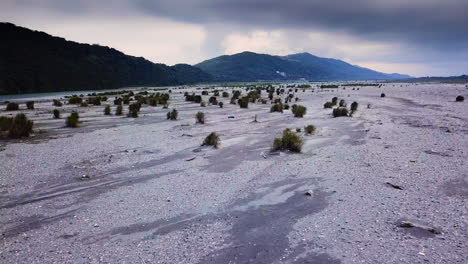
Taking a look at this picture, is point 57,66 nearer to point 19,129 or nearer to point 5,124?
point 5,124

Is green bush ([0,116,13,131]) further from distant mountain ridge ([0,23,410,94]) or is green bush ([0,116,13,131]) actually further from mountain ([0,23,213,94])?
distant mountain ridge ([0,23,410,94])

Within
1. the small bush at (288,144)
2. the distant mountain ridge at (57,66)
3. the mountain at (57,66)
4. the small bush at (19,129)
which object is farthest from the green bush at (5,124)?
the distant mountain ridge at (57,66)

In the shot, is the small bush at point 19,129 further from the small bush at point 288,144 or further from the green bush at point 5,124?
Answer: the small bush at point 288,144

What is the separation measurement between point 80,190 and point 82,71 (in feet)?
293

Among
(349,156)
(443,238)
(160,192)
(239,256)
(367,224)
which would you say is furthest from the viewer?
(349,156)

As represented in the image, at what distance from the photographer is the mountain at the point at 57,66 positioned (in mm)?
71438

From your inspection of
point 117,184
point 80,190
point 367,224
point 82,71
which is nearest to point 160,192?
point 117,184

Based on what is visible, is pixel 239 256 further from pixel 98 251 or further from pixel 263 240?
pixel 98 251

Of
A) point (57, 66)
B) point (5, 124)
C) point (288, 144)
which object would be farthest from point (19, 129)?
point (57, 66)

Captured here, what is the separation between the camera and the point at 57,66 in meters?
82.2

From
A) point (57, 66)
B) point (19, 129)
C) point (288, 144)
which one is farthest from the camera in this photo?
point (57, 66)

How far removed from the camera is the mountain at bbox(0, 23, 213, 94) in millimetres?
71438

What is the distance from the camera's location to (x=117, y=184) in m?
9.00

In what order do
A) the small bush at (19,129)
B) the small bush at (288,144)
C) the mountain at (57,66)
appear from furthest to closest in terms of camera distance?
the mountain at (57,66) → the small bush at (19,129) → the small bush at (288,144)
